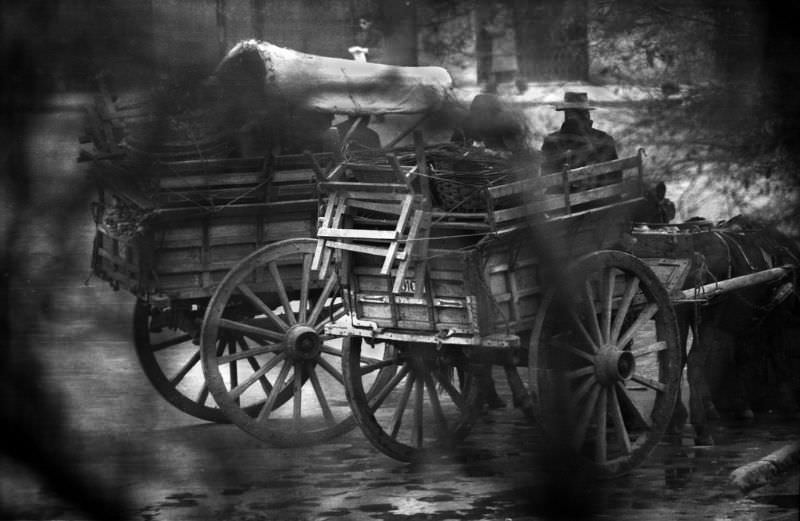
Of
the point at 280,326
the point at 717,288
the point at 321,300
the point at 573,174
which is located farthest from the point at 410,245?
the point at 573,174

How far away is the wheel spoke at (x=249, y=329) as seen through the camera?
5.47 metres

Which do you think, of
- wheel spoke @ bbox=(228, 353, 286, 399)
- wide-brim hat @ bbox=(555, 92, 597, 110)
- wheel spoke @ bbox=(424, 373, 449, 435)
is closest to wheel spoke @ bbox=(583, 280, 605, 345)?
wide-brim hat @ bbox=(555, 92, 597, 110)

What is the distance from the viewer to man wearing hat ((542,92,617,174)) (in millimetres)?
979

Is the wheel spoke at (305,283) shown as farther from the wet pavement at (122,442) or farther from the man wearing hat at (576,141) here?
the man wearing hat at (576,141)

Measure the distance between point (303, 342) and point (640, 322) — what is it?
1599 millimetres

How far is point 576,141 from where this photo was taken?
1.05m

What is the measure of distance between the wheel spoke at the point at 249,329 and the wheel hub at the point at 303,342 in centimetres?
7

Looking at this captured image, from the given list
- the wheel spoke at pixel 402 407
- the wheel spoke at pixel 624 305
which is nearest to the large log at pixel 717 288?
the wheel spoke at pixel 624 305

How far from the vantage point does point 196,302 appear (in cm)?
611

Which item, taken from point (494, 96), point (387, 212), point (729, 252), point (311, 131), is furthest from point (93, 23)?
point (729, 252)

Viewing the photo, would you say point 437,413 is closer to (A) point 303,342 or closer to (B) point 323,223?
(B) point 323,223

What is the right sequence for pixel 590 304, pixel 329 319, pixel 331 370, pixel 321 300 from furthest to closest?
pixel 329 319
pixel 321 300
pixel 331 370
pixel 590 304

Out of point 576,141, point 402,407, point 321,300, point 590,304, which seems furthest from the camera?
point 321,300

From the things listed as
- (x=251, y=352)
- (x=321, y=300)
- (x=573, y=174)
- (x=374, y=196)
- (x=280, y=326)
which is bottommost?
(x=573, y=174)
